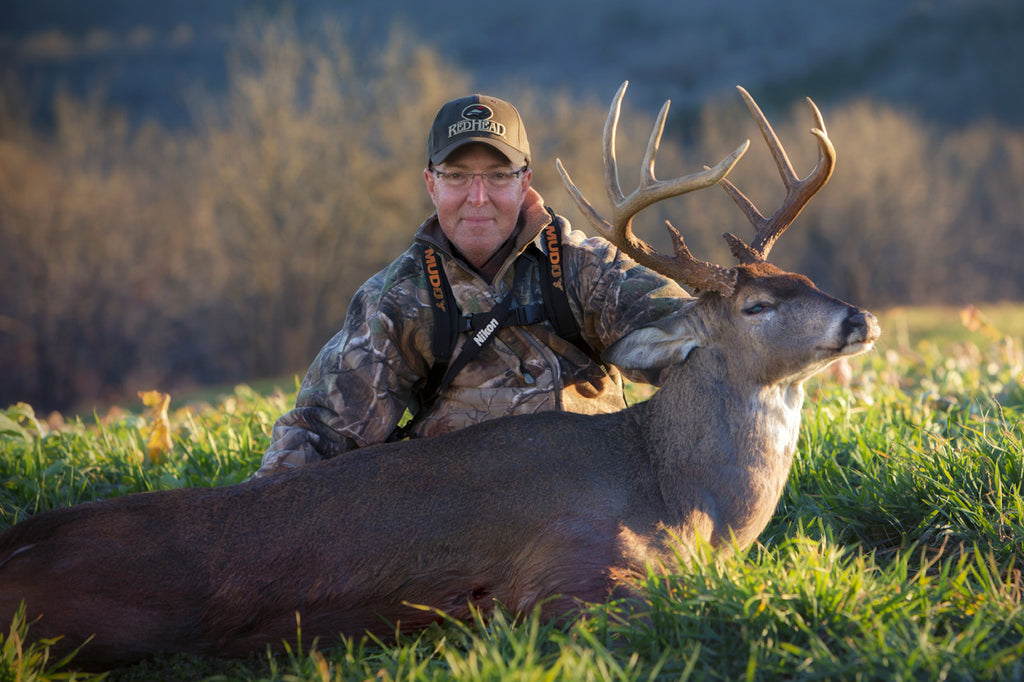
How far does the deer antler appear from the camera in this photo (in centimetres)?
375

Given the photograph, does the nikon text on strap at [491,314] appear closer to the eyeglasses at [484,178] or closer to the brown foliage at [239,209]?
the eyeglasses at [484,178]

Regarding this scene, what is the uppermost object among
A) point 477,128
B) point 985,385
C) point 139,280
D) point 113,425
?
point 477,128

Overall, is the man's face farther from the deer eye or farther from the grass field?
the grass field

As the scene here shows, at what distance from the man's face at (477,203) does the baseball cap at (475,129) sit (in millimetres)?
60

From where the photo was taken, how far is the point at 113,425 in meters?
6.39

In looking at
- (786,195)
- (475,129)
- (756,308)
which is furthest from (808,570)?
(475,129)

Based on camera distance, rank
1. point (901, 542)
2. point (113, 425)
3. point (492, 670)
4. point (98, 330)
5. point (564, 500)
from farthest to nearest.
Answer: point (98, 330) < point (113, 425) < point (901, 542) < point (564, 500) < point (492, 670)

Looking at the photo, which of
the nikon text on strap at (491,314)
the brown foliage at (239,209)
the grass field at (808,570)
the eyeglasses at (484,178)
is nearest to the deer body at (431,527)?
the grass field at (808,570)

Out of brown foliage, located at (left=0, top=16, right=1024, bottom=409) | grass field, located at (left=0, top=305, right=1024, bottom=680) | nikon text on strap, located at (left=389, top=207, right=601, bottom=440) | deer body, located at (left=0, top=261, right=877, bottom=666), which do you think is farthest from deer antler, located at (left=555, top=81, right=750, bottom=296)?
brown foliage, located at (left=0, top=16, right=1024, bottom=409)

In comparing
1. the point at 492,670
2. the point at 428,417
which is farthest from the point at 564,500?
the point at 428,417

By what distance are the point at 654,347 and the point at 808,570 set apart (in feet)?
4.00

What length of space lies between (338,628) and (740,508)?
1636 mm

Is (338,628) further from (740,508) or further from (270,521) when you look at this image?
(740,508)

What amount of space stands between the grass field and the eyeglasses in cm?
193
